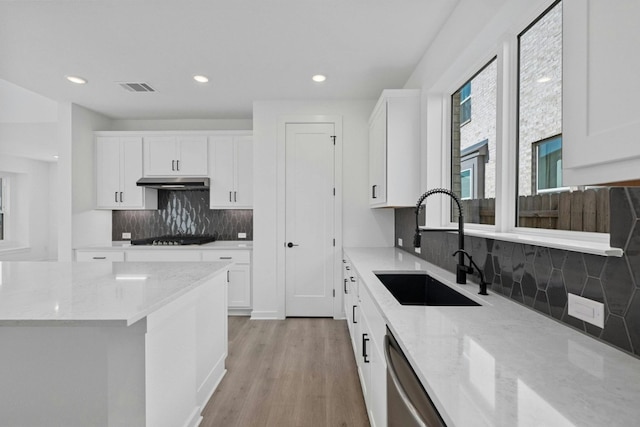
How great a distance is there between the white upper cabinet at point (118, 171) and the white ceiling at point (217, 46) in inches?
25.8

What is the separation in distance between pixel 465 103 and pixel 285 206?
2.23 meters

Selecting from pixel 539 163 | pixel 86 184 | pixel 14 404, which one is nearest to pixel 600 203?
pixel 539 163

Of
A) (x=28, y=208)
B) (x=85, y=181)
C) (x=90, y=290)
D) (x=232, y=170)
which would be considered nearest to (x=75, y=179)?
(x=85, y=181)

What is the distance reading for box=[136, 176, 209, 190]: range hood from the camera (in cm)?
419

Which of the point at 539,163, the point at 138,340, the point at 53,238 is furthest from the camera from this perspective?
the point at 53,238

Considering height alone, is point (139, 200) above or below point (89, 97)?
below

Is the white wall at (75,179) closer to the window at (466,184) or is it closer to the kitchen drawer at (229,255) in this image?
the kitchen drawer at (229,255)

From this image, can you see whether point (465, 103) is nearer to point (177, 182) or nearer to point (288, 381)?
point (288, 381)

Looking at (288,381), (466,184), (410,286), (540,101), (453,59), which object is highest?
(453,59)

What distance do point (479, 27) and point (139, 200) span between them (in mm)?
4288

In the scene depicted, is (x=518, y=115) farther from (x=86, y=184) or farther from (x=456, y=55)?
(x=86, y=184)

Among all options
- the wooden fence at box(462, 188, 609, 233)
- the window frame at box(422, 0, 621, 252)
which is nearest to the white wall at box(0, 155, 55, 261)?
the window frame at box(422, 0, 621, 252)

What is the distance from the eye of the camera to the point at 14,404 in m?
1.44

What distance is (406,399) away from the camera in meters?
0.86
